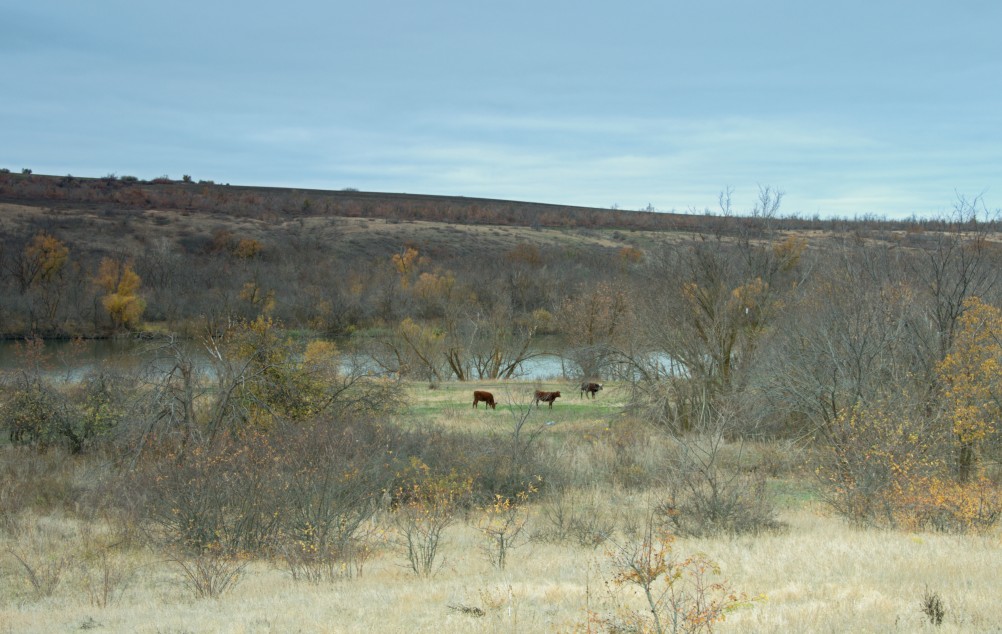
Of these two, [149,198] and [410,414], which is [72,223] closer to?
[149,198]

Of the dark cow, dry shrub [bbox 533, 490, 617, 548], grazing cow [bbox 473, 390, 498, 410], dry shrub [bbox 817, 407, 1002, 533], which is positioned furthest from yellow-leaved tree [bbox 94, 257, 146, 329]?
dry shrub [bbox 817, 407, 1002, 533]

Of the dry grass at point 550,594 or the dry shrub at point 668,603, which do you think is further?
the dry grass at point 550,594

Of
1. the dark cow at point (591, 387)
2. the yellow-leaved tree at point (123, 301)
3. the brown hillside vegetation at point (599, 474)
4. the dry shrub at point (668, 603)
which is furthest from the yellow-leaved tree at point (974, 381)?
the yellow-leaved tree at point (123, 301)

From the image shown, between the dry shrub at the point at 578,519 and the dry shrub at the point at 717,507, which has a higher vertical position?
the dry shrub at the point at 717,507

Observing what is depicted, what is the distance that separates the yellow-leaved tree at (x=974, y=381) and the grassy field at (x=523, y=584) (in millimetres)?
3030

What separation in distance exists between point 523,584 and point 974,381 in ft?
36.5

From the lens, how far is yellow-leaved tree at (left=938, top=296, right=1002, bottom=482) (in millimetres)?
15031

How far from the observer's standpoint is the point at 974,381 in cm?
1566

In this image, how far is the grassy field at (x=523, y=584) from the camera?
7.30 metres

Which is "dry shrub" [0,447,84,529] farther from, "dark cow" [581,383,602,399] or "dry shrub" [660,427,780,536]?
"dark cow" [581,383,602,399]

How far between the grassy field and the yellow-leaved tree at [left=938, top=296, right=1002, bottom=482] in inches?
119

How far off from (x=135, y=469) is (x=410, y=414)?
10662 millimetres

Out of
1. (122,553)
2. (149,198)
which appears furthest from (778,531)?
(149,198)

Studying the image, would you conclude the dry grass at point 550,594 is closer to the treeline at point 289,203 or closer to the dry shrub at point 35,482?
the dry shrub at point 35,482
